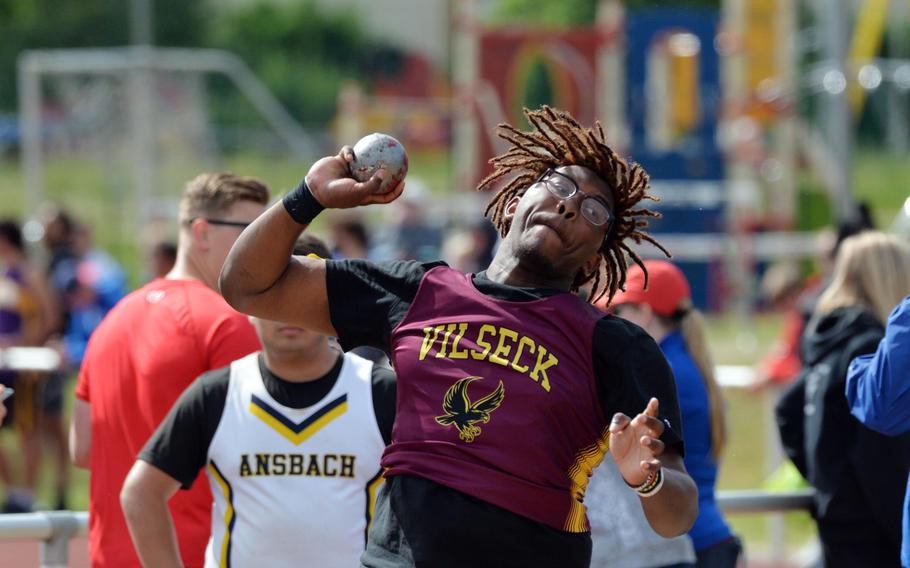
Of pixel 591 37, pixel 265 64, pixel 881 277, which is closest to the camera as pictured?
pixel 881 277

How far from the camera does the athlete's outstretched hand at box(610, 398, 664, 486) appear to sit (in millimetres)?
2961

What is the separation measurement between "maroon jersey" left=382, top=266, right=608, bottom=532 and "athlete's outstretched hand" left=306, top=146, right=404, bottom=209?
0.83ft

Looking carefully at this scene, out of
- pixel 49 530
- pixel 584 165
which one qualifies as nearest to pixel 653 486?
pixel 584 165

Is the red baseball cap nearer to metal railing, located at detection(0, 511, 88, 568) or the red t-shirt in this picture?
the red t-shirt

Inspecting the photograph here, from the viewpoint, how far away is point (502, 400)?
308 centimetres

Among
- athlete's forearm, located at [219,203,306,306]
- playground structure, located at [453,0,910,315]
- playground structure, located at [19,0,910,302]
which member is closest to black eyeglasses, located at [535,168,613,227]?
athlete's forearm, located at [219,203,306,306]

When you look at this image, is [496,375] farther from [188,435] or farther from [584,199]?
[188,435]

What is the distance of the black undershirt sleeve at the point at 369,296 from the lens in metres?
3.25

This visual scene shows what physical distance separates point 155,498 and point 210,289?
86cm

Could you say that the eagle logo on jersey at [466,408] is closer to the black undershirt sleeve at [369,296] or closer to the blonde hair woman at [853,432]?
the black undershirt sleeve at [369,296]

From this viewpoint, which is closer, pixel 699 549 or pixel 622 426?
pixel 622 426

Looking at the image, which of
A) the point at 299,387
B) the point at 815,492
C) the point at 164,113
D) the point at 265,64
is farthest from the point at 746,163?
the point at 265,64

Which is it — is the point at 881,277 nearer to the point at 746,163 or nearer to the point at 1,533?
the point at 1,533

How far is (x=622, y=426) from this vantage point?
2.95 metres
